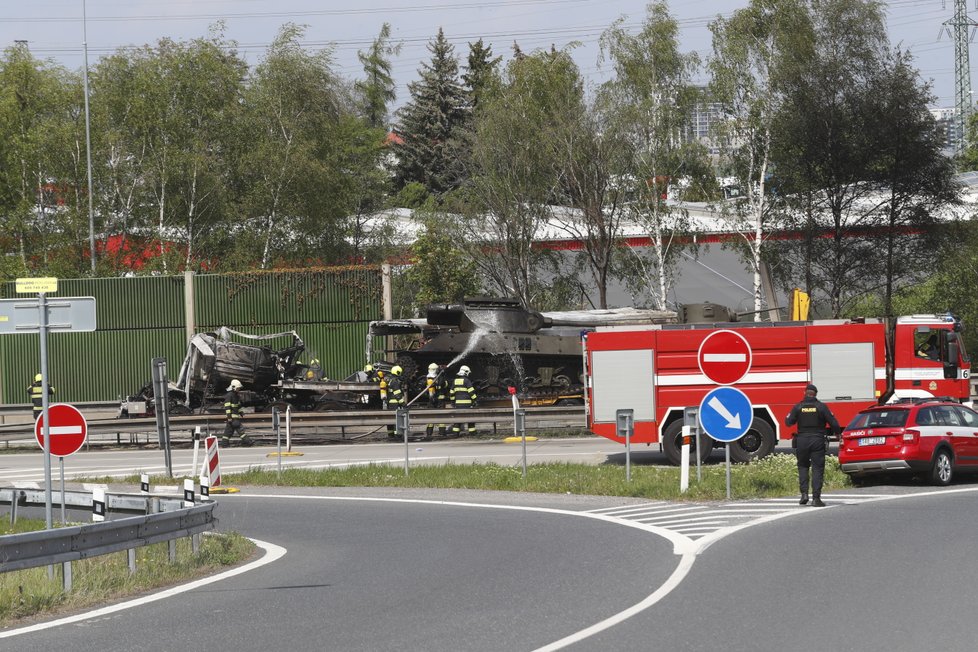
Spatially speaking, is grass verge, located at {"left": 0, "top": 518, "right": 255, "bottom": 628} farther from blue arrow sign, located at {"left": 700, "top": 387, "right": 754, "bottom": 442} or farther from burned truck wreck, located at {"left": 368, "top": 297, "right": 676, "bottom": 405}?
burned truck wreck, located at {"left": 368, "top": 297, "right": 676, "bottom": 405}

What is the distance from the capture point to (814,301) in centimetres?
4591

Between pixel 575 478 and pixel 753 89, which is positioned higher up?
pixel 753 89

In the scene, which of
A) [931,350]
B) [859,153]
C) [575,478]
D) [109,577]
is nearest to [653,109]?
[859,153]

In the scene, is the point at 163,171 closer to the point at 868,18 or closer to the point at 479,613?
the point at 868,18

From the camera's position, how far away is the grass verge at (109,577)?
11.1 metres

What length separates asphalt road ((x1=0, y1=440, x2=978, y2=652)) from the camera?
9156mm

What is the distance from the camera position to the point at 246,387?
36156mm

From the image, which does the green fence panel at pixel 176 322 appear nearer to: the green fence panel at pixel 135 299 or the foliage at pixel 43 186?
the green fence panel at pixel 135 299

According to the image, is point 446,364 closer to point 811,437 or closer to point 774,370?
point 774,370

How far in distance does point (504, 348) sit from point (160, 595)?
23690mm

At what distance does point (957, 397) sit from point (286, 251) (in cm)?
3473

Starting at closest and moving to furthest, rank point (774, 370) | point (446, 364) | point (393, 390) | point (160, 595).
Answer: point (160, 595) → point (774, 370) → point (393, 390) → point (446, 364)

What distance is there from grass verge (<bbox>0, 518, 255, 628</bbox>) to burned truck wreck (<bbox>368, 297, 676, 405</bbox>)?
19.9m

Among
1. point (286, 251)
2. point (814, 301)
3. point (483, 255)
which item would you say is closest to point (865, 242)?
point (814, 301)
